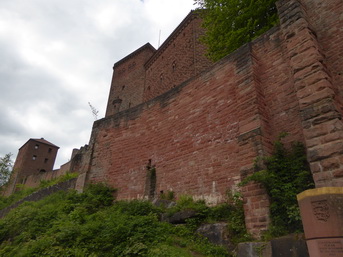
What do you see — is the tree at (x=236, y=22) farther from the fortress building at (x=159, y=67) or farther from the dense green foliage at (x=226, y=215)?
the dense green foliage at (x=226, y=215)

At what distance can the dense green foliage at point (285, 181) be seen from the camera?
484cm

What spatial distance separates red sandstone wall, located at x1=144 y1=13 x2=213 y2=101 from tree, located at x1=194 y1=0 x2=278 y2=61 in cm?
704

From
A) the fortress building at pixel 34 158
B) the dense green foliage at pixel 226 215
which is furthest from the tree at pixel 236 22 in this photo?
the fortress building at pixel 34 158

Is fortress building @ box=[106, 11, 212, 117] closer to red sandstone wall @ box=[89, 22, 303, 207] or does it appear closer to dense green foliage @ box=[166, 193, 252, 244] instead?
red sandstone wall @ box=[89, 22, 303, 207]

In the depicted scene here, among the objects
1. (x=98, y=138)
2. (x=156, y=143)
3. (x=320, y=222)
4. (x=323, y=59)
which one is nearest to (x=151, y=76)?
(x=98, y=138)

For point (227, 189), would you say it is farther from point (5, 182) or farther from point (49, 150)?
point (49, 150)

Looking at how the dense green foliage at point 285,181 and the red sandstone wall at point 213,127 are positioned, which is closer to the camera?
the dense green foliage at point 285,181

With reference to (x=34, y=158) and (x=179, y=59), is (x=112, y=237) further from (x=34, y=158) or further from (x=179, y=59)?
(x=34, y=158)

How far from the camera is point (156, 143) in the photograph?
1015 centimetres


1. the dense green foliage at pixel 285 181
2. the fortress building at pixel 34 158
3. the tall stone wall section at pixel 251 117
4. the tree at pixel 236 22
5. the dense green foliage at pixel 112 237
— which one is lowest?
the dense green foliage at pixel 112 237

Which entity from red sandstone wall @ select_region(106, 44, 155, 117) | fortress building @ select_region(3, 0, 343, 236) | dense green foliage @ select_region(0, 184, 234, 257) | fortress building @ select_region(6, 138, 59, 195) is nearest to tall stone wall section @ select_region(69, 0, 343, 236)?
fortress building @ select_region(3, 0, 343, 236)

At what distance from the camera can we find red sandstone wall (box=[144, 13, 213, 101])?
20609mm

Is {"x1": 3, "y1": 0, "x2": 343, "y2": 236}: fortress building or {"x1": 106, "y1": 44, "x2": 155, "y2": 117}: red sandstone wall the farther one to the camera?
{"x1": 106, "y1": 44, "x2": 155, "y2": 117}: red sandstone wall

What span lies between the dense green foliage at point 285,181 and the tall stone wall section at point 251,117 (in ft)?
0.80
